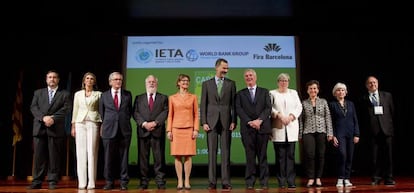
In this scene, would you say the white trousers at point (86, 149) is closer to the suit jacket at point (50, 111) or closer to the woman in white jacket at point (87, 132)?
the woman in white jacket at point (87, 132)

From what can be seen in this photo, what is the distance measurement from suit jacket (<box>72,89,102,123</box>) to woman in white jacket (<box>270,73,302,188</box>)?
6.49 feet

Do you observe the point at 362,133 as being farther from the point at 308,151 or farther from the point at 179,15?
the point at 179,15

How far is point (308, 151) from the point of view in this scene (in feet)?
17.7

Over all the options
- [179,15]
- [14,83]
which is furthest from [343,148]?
[14,83]

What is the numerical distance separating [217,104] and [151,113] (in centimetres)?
75

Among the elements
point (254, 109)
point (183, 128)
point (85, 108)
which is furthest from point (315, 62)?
point (85, 108)

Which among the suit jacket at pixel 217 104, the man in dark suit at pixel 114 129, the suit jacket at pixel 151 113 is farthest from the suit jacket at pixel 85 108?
the suit jacket at pixel 217 104

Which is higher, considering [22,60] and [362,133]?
[22,60]

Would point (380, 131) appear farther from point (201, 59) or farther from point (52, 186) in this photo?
point (52, 186)

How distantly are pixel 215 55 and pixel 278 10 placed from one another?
1237 millimetres

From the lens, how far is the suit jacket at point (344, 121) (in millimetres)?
5453

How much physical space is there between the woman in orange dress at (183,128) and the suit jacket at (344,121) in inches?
65.5

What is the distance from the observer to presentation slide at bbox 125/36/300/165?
25.1 feet

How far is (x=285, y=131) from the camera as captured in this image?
17.1ft
